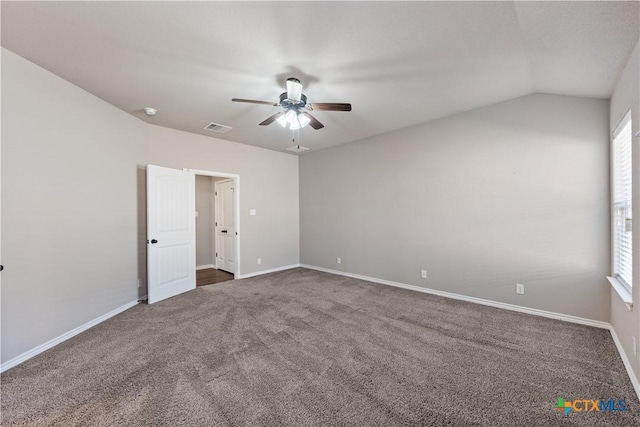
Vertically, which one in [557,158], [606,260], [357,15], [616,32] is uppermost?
[357,15]

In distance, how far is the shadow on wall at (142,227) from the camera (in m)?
3.90

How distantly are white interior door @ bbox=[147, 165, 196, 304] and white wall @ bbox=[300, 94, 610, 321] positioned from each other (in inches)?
117

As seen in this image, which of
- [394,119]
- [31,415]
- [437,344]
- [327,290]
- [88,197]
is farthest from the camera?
[327,290]

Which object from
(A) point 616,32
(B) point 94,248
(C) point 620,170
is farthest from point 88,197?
(C) point 620,170

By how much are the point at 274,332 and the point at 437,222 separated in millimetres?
2932

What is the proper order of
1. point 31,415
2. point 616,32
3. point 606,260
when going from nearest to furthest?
point 31,415
point 616,32
point 606,260

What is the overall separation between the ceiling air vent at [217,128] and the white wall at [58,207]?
107 centimetres

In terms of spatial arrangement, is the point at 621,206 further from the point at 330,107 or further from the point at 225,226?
the point at 225,226

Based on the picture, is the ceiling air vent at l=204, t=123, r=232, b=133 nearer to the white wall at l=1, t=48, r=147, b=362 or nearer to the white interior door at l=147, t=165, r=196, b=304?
the white interior door at l=147, t=165, r=196, b=304

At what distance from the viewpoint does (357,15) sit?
1823mm

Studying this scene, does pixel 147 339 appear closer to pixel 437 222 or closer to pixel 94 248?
pixel 94 248

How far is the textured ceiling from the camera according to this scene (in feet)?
5.83

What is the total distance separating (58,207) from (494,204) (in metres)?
5.20

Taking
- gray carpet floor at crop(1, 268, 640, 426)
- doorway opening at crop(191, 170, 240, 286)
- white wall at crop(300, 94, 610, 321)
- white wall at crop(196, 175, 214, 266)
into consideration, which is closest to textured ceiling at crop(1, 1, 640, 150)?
white wall at crop(300, 94, 610, 321)
